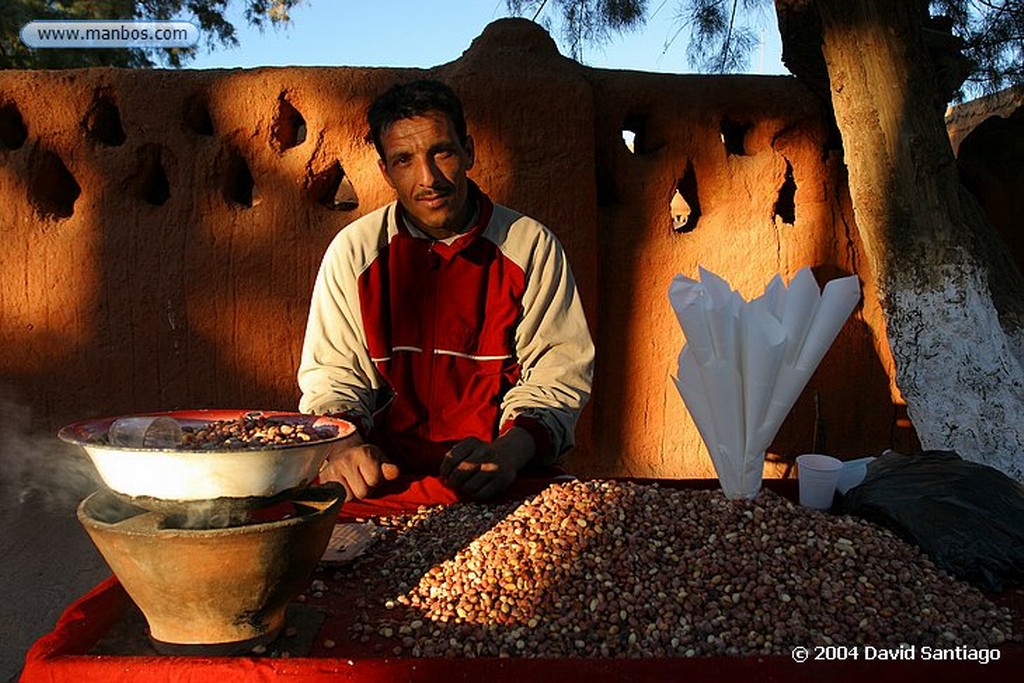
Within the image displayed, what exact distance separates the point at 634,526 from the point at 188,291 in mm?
2909

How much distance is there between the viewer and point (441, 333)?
2045 mm

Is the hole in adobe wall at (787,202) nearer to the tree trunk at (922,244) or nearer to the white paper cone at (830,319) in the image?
the tree trunk at (922,244)

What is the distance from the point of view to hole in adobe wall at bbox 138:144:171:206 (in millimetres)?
3602

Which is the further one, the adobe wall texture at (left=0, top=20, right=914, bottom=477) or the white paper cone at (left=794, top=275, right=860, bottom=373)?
the adobe wall texture at (left=0, top=20, right=914, bottom=477)

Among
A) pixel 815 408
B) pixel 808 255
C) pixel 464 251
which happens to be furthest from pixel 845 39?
pixel 464 251

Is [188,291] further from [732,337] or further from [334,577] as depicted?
[732,337]

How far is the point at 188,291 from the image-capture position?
359 centimetres

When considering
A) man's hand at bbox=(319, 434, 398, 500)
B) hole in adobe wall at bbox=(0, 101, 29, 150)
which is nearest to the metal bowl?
man's hand at bbox=(319, 434, 398, 500)

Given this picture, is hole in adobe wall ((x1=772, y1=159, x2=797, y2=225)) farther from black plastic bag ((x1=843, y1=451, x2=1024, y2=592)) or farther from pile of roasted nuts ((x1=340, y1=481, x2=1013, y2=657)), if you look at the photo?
pile of roasted nuts ((x1=340, y1=481, x2=1013, y2=657))

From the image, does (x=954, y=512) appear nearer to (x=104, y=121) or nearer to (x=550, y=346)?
(x=550, y=346)

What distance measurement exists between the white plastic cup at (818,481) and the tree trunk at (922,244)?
1610mm

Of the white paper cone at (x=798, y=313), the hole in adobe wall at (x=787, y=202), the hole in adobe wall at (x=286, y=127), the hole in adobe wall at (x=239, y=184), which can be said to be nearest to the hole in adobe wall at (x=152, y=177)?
the hole in adobe wall at (x=239, y=184)

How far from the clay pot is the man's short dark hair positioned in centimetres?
121

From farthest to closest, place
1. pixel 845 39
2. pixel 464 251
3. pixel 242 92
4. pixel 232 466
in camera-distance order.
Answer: pixel 242 92 → pixel 845 39 → pixel 464 251 → pixel 232 466
